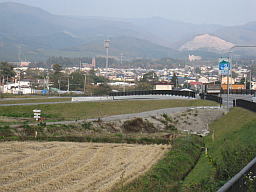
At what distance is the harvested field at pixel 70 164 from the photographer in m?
19.5

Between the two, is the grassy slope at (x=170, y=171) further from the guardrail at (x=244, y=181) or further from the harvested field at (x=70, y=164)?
the guardrail at (x=244, y=181)

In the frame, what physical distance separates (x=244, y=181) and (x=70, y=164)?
15.3 meters

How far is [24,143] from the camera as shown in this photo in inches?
1337

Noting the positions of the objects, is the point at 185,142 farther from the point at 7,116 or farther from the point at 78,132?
the point at 7,116

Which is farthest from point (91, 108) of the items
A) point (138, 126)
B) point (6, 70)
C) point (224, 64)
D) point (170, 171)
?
point (6, 70)

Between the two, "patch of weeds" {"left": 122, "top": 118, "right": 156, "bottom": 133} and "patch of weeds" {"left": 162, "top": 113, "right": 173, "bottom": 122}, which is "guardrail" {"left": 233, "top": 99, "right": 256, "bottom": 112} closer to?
"patch of weeds" {"left": 162, "top": 113, "right": 173, "bottom": 122}

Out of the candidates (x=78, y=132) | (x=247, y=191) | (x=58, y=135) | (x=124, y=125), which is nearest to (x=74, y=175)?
(x=247, y=191)

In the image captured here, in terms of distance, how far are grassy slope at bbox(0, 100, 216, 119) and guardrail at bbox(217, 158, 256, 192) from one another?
42758 mm

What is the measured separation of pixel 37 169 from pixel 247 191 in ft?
44.3

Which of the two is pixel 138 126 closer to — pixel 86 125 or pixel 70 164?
pixel 86 125

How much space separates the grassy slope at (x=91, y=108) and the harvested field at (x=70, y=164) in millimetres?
21532

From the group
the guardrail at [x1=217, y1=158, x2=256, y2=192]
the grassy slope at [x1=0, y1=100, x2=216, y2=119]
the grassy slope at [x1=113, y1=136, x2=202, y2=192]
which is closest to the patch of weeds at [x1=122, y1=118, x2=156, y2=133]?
the grassy slope at [x1=0, y1=100, x2=216, y2=119]

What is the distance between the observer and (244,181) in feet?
34.0

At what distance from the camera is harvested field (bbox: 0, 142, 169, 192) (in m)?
19.5
